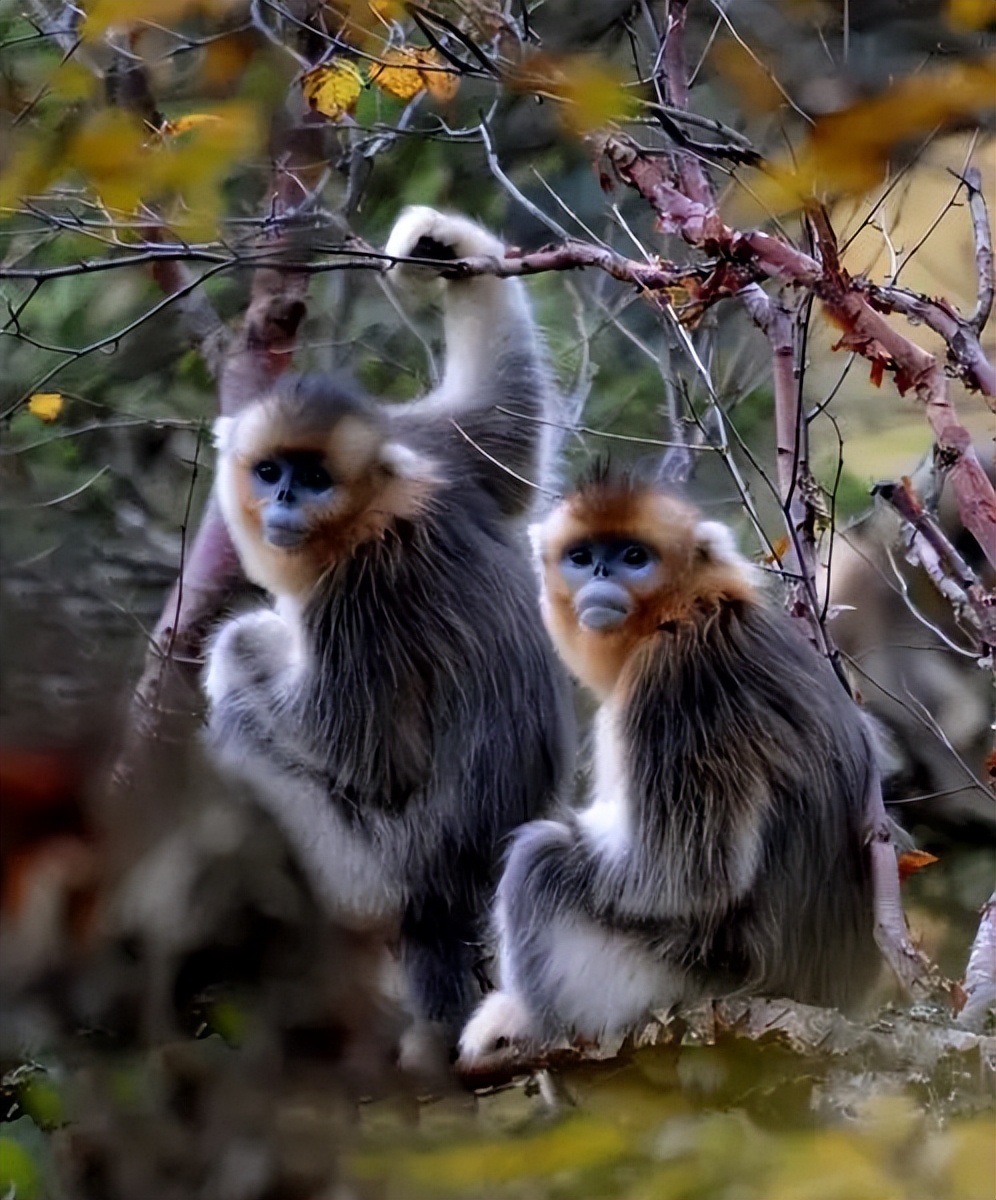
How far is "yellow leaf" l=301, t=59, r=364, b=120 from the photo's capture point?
193cm

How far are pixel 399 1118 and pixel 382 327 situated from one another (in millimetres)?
1037

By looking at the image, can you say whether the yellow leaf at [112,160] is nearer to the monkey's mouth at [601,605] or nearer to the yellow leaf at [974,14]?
the monkey's mouth at [601,605]

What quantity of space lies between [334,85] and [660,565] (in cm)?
72

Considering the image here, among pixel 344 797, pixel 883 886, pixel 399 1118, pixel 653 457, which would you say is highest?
pixel 653 457

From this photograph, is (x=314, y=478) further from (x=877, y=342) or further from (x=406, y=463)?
(x=877, y=342)

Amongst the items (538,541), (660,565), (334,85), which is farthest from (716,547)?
(334,85)

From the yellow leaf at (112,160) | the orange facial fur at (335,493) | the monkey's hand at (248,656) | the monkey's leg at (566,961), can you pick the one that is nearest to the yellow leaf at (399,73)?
the yellow leaf at (112,160)

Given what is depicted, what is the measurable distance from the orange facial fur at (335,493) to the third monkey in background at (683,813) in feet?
0.88

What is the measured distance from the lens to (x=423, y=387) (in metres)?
2.14

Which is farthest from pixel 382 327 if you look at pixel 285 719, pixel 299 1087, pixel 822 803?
pixel 299 1087

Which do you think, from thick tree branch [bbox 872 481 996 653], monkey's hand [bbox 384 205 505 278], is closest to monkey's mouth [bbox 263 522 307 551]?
monkey's hand [bbox 384 205 505 278]

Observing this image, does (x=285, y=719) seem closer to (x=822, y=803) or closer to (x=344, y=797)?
(x=344, y=797)

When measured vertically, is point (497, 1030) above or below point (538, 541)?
below

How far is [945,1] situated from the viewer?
6.06 ft
